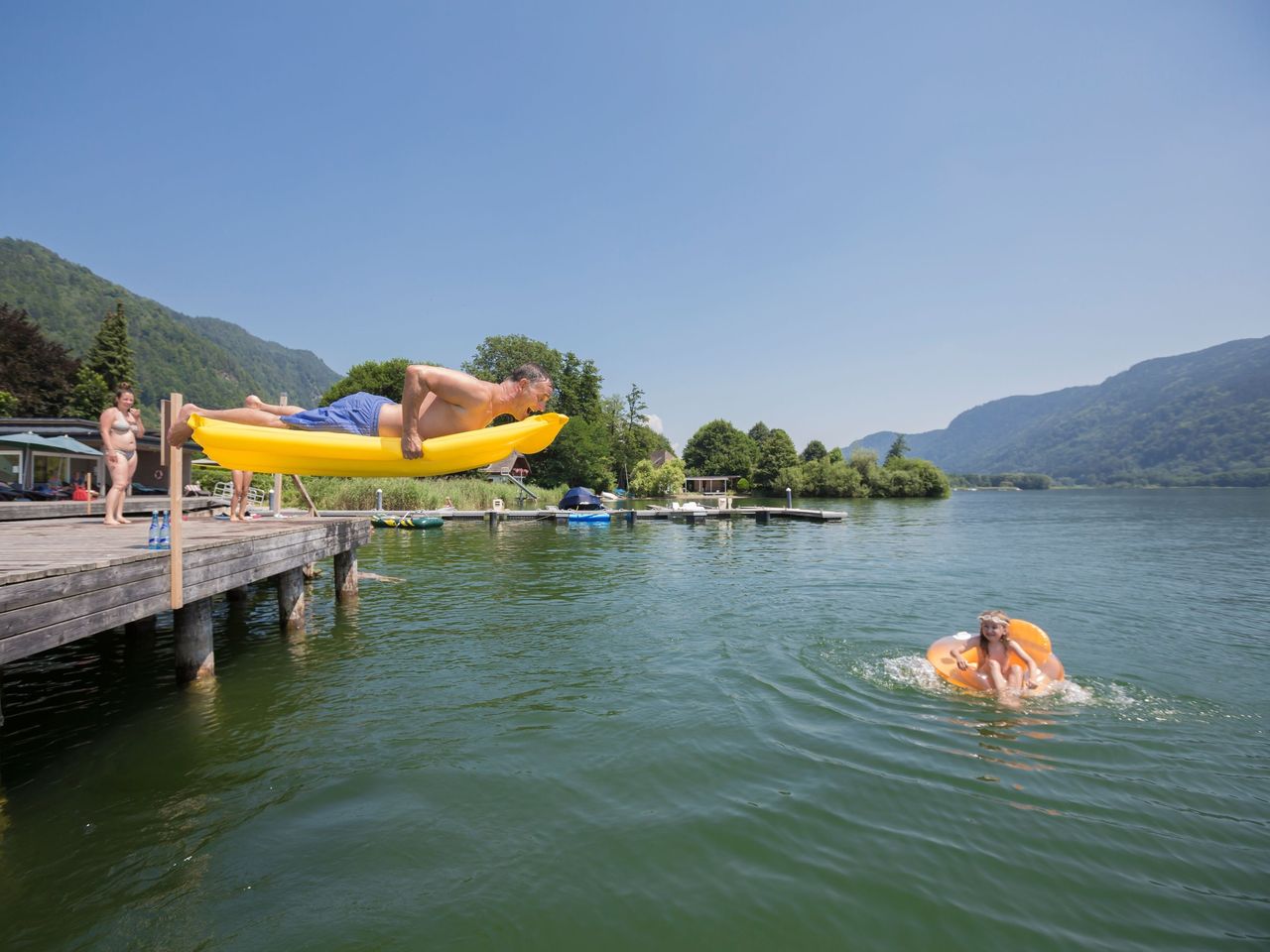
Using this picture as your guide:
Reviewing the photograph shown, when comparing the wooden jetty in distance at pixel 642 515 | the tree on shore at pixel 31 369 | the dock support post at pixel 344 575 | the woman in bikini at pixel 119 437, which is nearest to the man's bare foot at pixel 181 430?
the woman in bikini at pixel 119 437

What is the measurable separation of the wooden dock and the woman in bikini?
746mm

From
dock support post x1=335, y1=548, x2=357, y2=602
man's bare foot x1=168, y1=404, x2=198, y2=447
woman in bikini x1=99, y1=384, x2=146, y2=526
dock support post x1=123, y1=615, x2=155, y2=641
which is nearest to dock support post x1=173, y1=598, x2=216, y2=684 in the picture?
dock support post x1=123, y1=615, x2=155, y2=641

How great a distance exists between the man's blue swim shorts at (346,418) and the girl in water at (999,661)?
738 centimetres

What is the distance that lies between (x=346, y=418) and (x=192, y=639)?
19.2 feet

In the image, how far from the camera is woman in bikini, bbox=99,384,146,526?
9359 millimetres

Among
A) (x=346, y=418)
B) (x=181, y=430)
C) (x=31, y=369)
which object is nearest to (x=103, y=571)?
(x=181, y=430)

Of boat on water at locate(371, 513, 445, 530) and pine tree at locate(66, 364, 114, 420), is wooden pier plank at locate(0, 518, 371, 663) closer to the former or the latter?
boat on water at locate(371, 513, 445, 530)

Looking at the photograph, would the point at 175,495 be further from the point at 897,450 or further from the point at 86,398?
the point at 897,450

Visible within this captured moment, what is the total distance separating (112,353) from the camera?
5097 cm

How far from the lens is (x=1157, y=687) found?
830 centimetres

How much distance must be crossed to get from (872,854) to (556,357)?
76608 millimetres

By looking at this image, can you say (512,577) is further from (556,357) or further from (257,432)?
(556,357)

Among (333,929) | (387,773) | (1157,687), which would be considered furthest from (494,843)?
(1157,687)

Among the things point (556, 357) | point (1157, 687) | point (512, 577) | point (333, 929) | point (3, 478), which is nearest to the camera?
point (333, 929)
